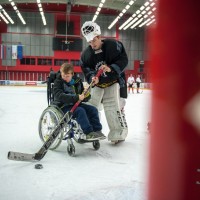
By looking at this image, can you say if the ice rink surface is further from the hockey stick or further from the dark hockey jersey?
the dark hockey jersey

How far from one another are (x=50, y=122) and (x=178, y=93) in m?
2.64

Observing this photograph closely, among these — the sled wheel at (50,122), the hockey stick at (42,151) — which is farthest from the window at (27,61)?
the hockey stick at (42,151)

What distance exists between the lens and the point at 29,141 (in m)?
3.23

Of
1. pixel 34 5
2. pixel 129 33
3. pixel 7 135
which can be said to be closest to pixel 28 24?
pixel 34 5

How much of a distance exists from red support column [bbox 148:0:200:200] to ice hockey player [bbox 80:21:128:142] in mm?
2374

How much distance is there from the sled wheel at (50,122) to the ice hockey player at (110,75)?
511 millimetres

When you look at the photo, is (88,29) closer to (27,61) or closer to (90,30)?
(90,30)

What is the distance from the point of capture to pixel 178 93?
350mm

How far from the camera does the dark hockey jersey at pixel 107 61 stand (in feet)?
9.64

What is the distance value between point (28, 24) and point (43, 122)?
24.6 m

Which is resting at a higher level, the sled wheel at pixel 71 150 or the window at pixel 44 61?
the window at pixel 44 61

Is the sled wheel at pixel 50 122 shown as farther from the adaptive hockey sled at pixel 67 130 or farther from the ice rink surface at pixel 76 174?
the ice rink surface at pixel 76 174

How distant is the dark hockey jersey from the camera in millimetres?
2939

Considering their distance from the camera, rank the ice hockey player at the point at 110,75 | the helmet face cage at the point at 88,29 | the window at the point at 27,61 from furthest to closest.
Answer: the window at the point at 27,61
the ice hockey player at the point at 110,75
the helmet face cage at the point at 88,29
